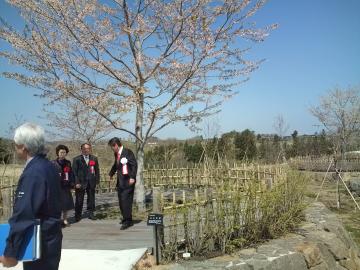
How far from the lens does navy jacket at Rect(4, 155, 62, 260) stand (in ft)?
8.90

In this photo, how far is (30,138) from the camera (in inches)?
116

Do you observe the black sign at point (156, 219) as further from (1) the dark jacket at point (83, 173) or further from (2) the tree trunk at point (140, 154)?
(2) the tree trunk at point (140, 154)

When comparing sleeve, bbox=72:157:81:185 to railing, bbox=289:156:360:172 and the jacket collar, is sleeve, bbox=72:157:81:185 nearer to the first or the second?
the jacket collar

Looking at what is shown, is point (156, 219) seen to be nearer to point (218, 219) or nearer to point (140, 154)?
point (218, 219)

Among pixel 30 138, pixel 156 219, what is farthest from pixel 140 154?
pixel 30 138

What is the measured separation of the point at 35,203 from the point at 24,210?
0.09 metres

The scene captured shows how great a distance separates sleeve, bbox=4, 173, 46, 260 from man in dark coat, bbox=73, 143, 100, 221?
18.2 ft

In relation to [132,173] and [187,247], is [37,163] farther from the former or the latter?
[132,173]

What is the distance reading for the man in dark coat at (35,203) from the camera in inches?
107

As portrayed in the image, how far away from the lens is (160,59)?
9078mm

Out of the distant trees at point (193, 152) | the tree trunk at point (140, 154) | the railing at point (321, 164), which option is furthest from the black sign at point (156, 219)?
the railing at point (321, 164)

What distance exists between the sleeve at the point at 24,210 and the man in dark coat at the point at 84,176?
5.56 meters

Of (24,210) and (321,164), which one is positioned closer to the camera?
(24,210)

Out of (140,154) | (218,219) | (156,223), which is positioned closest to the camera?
(156,223)
